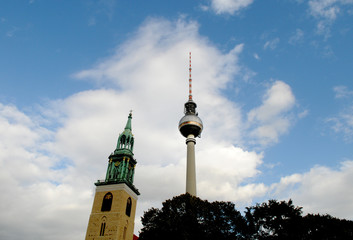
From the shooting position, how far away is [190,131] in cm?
8069

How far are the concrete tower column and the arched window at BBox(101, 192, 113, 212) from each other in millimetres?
18099

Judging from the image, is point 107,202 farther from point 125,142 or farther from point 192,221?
point 192,221

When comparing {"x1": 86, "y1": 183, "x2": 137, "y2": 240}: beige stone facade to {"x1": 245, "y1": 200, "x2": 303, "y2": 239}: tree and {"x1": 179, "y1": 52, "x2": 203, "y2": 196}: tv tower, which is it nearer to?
{"x1": 179, "y1": 52, "x2": 203, "y2": 196}: tv tower

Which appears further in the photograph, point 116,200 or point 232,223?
point 116,200

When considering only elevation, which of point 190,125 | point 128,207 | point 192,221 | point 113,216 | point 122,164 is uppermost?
point 190,125

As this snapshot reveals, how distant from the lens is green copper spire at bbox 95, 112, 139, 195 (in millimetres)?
66781

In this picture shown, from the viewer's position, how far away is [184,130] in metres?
81.6

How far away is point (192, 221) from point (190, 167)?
3487cm

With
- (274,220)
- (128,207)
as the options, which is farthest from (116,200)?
(274,220)

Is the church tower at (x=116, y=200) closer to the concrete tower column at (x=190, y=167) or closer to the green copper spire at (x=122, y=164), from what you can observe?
the green copper spire at (x=122, y=164)

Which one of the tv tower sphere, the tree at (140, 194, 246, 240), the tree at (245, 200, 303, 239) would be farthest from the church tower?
the tree at (245, 200, 303, 239)

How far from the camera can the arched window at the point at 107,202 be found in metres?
62.3

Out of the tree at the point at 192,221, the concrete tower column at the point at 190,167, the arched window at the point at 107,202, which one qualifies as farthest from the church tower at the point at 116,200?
the tree at the point at 192,221

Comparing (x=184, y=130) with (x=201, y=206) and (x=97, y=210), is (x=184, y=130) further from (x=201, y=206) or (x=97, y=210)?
(x=201, y=206)
